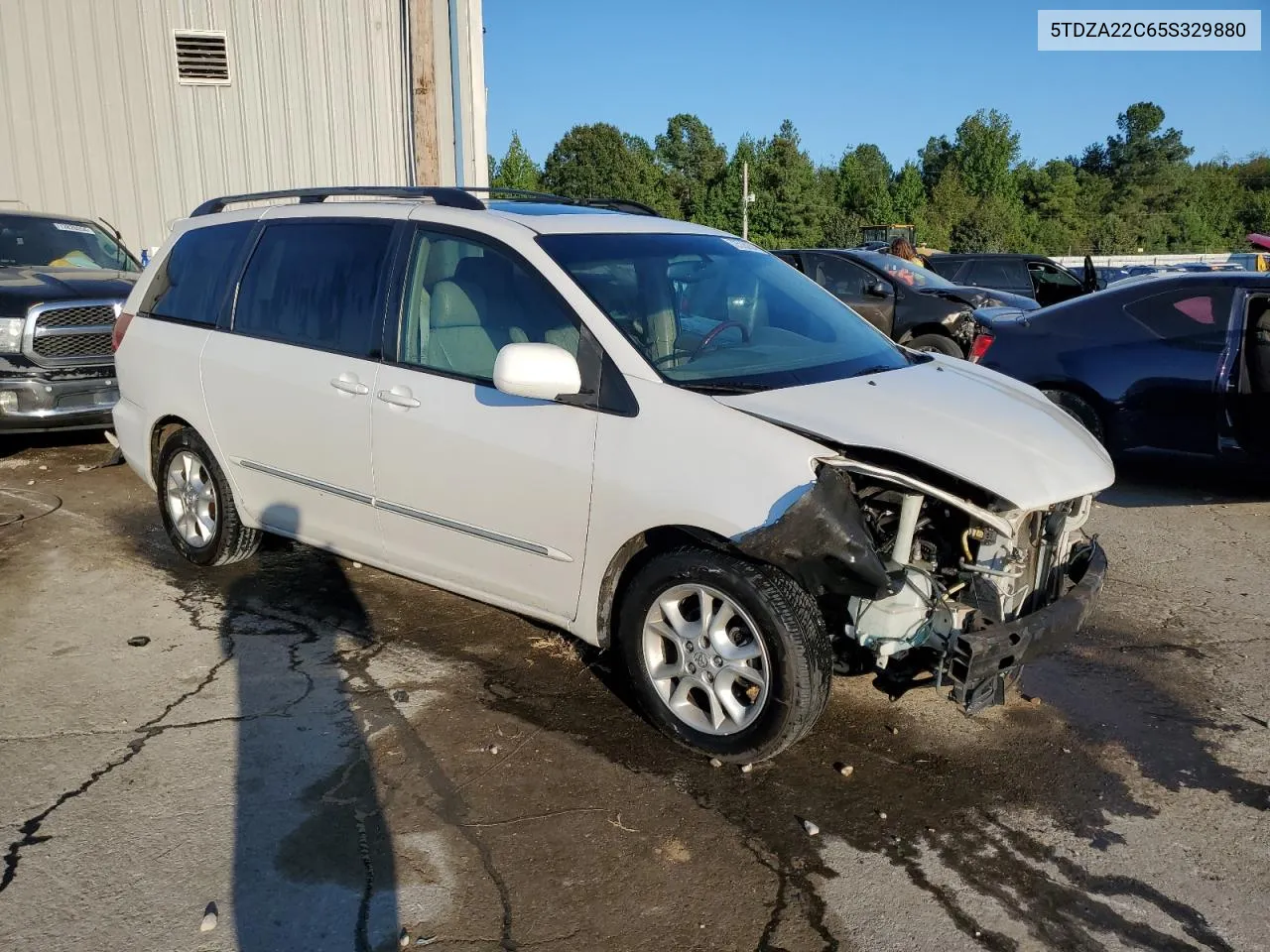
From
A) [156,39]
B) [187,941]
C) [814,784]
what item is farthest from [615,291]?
[156,39]

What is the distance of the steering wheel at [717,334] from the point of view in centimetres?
390

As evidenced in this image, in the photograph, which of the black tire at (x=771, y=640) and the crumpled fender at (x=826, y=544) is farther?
the black tire at (x=771, y=640)

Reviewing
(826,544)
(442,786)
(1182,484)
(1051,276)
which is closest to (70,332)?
(442,786)

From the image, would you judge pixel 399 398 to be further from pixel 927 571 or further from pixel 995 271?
pixel 995 271

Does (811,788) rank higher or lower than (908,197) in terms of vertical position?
lower

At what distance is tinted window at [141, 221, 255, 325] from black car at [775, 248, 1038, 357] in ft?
25.7

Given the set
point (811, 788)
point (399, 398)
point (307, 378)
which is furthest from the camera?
point (307, 378)

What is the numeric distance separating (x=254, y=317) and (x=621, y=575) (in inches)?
96.0

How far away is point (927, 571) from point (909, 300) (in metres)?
9.44

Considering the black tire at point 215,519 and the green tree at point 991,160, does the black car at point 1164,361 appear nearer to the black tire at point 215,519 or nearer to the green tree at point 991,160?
the black tire at point 215,519

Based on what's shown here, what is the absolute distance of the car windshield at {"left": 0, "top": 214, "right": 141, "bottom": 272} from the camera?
29.8ft

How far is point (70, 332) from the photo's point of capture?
7.84m

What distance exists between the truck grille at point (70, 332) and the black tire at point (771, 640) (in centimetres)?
610

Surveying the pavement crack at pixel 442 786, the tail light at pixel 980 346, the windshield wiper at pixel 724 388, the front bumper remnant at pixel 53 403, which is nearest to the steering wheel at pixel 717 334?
the windshield wiper at pixel 724 388
